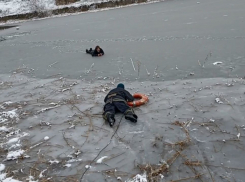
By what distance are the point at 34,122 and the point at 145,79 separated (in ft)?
9.95

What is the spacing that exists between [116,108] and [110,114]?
31 centimetres

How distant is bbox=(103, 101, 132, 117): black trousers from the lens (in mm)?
4953

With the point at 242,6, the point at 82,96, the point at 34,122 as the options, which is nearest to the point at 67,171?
the point at 34,122

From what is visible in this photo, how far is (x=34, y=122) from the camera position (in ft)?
17.1

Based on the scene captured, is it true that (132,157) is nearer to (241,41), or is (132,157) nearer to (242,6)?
(241,41)

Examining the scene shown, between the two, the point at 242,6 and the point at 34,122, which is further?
the point at 242,6

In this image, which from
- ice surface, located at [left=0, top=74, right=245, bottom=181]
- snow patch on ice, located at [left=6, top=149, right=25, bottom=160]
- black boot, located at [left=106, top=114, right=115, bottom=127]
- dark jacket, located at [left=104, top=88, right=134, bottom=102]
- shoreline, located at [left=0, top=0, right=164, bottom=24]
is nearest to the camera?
ice surface, located at [left=0, top=74, right=245, bottom=181]

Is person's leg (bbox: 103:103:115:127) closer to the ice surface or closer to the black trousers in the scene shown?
the black trousers

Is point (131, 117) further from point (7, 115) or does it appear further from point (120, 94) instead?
point (7, 115)

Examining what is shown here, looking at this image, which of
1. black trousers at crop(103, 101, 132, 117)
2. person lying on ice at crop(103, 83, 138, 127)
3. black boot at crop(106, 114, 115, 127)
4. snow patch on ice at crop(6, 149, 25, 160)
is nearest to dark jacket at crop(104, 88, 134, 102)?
person lying on ice at crop(103, 83, 138, 127)

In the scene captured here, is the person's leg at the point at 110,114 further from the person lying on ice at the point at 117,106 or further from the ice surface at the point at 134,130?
the ice surface at the point at 134,130

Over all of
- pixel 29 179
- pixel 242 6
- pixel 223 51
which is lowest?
pixel 29 179

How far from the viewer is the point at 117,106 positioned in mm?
5059

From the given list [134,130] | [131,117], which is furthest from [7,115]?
[134,130]
